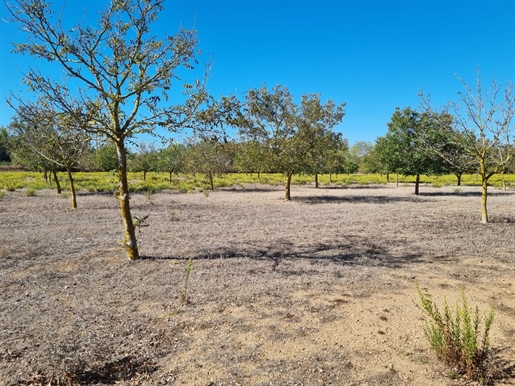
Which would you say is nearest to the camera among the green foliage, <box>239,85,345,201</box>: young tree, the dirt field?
the green foliage

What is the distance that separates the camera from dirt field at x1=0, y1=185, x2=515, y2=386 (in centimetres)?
388

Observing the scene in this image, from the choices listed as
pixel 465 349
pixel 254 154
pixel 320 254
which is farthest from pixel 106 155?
pixel 465 349

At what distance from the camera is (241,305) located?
226 inches

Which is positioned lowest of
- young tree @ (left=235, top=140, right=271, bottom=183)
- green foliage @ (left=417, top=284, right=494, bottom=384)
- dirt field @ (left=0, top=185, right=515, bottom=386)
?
dirt field @ (left=0, top=185, right=515, bottom=386)

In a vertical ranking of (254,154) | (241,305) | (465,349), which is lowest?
(241,305)

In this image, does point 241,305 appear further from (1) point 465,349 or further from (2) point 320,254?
(2) point 320,254

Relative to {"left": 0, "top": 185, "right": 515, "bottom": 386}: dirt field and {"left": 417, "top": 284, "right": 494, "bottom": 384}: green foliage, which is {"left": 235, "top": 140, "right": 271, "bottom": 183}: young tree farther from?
{"left": 417, "top": 284, "right": 494, "bottom": 384}: green foliage

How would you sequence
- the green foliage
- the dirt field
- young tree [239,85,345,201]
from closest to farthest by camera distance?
the green foliage
the dirt field
young tree [239,85,345,201]

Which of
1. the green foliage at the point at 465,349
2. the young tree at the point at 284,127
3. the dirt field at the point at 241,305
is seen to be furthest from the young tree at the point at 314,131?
the green foliage at the point at 465,349

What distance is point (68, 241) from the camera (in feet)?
35.4

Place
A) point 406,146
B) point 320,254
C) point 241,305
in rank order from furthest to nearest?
point 406,146
point 320,254
point 241,305

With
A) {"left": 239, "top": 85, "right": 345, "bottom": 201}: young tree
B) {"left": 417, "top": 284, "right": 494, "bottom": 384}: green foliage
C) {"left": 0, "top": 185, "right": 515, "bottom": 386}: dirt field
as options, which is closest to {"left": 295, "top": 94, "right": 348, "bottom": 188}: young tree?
{"left": 239, "top": 85, "right": 345, "bottom": 201}: young tree

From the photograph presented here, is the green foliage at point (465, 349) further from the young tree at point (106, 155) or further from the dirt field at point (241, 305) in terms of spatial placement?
the young tree at point (106, 155)

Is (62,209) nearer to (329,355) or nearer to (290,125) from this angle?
(290,125)
